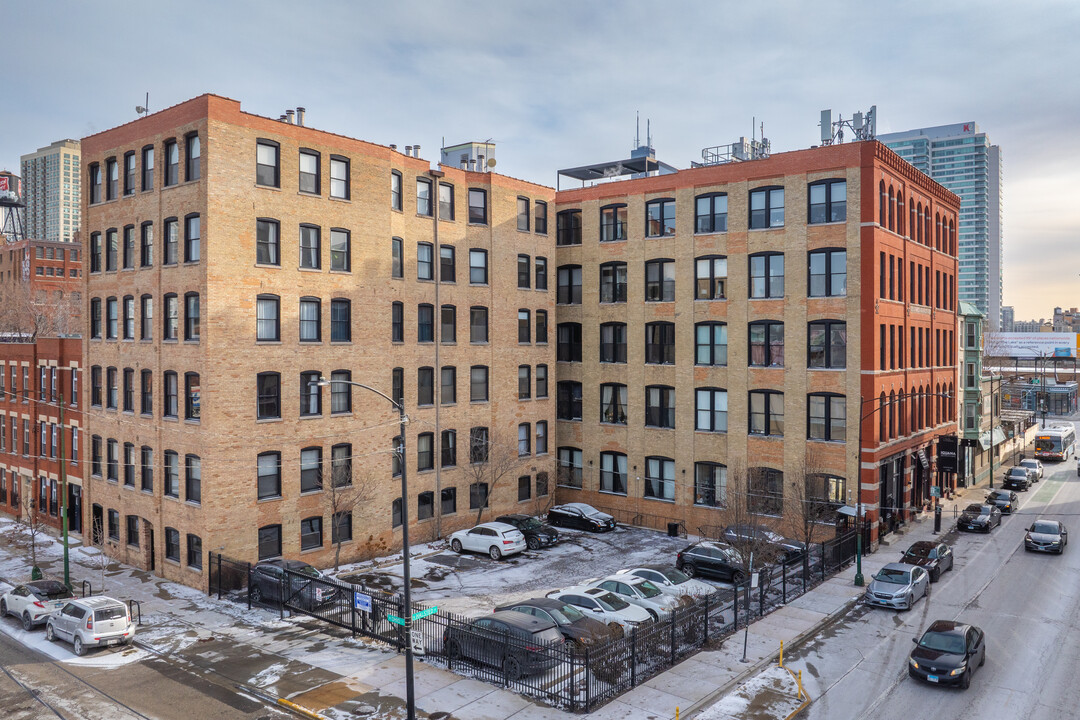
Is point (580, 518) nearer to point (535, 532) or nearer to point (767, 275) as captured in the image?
point (535, 532)

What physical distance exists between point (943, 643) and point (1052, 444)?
65.7 meters

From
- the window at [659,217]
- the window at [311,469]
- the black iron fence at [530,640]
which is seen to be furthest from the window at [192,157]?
the window at [659,217]

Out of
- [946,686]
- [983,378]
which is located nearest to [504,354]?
[946,686]

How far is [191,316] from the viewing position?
33.6 metres

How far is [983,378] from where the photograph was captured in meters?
60.8

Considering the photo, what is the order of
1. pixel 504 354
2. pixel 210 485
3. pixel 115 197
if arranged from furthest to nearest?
pixel 504 354, pixel 115 197, pixel 210 485

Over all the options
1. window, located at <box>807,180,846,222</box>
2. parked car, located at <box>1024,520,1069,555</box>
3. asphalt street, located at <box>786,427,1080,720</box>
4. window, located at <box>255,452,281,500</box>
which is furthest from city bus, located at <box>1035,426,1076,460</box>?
window, located at <box>255,452,281,500</box>

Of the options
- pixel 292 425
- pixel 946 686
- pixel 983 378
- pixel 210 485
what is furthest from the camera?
pixel 983 378

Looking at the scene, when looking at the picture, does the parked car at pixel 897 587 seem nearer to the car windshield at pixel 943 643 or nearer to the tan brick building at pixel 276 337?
the car windshield at pixel 943 643

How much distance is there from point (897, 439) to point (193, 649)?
36949 mm

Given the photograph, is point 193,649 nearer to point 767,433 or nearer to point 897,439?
point 767,433

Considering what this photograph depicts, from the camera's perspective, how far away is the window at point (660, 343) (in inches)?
1825

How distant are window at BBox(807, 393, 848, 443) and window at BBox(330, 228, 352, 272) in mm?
24989

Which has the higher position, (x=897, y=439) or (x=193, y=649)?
(x=897, y=439)
